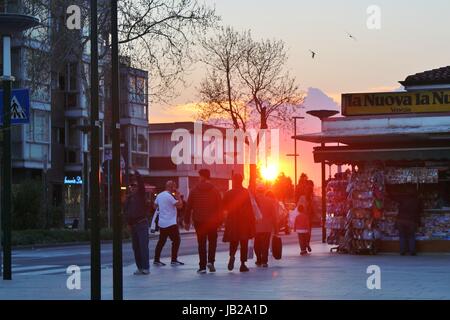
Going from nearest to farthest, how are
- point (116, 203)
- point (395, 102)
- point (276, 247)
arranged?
point (116, 203)
point (276, 247)
point (395, 102)

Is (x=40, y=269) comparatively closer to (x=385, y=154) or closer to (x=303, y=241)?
(x=303, y=241)

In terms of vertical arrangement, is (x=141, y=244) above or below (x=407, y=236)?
above

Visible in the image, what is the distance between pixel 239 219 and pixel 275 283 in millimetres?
2995

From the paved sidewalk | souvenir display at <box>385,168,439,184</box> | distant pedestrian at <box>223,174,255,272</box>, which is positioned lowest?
the paved sidewalk

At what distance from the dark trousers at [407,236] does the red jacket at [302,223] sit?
7.98 feet

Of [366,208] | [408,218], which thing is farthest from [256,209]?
[408,218]

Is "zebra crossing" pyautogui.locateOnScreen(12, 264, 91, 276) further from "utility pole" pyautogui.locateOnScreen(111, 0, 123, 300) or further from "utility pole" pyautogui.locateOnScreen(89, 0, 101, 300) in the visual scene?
"utility pole" pyautogui.locateOnScreen(111, 0, 123, 300)

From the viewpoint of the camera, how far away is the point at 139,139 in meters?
68.1

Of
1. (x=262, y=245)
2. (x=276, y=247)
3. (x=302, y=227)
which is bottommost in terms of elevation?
(x=276, y=247)

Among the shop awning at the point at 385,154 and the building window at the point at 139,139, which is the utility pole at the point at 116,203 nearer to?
the shop awning at the point at 385,154

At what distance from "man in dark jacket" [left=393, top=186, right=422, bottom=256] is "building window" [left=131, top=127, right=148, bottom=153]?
45.6 m

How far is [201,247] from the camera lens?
17828 mm

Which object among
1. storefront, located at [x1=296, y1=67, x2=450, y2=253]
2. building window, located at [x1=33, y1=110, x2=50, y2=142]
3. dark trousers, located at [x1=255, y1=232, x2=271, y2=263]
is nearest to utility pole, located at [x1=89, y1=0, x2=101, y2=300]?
dark trousers, located at [x1=255, y1=232, x2=271, y2=263]

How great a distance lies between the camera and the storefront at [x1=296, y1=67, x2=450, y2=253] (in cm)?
2280
